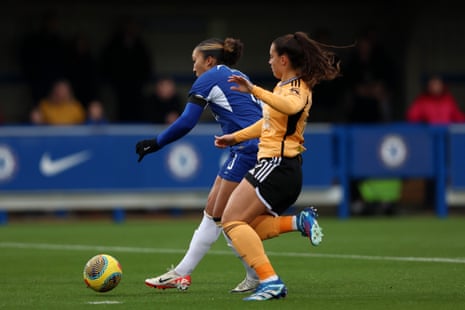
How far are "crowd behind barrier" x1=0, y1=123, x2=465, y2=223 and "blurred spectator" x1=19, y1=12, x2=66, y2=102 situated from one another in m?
3.12

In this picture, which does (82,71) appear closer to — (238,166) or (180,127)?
(238,166)

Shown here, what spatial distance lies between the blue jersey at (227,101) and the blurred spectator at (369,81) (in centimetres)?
1041

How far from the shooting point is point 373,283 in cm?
1005

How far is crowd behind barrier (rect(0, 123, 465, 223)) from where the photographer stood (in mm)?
18141

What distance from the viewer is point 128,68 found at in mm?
21344

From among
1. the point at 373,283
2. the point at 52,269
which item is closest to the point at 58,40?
the point at 52,269

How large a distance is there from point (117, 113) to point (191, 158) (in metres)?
4.34

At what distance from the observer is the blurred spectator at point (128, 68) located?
21.2 m

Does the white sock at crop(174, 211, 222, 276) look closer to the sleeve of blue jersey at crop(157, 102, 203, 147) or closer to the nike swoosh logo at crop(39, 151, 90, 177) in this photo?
the sleeve of blue jersey at crop(157, 102, 203, 147)

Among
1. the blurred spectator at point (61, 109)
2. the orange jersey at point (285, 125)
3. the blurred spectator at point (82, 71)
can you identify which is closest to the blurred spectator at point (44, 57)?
the blurred spectator at point (82, 71)

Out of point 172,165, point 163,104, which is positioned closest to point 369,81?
point 163,104

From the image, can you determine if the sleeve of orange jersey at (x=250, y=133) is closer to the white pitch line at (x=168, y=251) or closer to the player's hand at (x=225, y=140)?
the player's hand at (x=225, y=140)

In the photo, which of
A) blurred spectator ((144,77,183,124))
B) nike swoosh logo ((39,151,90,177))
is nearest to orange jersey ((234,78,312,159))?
nike swoosh logo ((39,151,90,177))

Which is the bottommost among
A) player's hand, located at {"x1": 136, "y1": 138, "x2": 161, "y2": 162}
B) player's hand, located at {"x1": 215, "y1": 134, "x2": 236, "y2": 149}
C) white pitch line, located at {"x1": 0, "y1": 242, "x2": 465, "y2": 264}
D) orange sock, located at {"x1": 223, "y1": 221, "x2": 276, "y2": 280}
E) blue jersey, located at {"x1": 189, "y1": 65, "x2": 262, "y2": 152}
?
white pitch line, located at {"x1": 0, "y1": 242, "x2": 465, "y2": 264}
